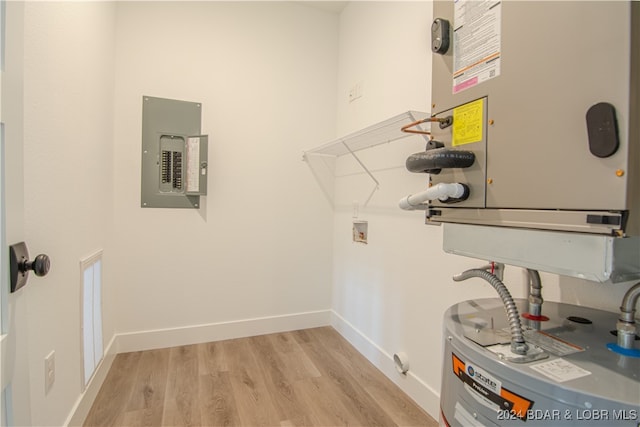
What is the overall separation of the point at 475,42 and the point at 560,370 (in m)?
0.79

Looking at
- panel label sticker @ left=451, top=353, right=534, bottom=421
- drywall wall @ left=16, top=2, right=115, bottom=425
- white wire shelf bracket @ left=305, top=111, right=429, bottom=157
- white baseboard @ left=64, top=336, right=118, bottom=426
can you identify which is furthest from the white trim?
panel label sticker @ left=451, top=353, right=534, bottom=421

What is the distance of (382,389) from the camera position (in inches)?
70.6

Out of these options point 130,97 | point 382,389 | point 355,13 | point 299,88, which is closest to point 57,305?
point 130,97

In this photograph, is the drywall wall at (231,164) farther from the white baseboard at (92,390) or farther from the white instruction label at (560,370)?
the white instruction label at (560,370)

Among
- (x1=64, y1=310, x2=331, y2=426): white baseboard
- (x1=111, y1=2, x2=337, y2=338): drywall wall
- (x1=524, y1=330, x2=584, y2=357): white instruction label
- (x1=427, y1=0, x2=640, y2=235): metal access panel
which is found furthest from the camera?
(x1=111, y1=2, x2=337, y2=338): drywall wall

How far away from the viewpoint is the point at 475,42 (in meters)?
0.82

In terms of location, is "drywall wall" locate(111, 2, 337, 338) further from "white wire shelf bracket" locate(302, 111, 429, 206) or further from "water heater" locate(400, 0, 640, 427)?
"water heater" locate(400, 0, 640, 427)

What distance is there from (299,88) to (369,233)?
4.51ft

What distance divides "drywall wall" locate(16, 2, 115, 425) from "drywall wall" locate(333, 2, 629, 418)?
1.57 metres

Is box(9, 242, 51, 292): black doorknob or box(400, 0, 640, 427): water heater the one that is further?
box(9, 242, 51, 292): black doorknob

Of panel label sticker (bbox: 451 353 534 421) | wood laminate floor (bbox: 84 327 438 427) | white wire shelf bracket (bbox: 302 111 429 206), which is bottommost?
wood laminate floor (bbox: 84 327 438 427)

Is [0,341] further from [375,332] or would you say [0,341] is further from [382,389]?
[375,332]

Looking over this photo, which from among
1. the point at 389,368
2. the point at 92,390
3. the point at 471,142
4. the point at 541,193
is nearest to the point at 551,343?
the point at 541,193

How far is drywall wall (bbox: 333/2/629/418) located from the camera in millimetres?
1531
